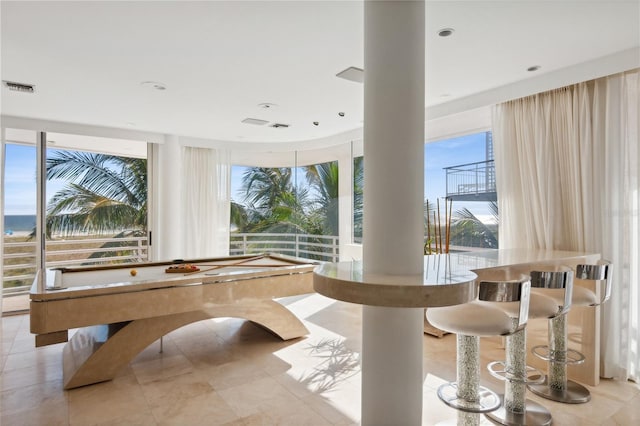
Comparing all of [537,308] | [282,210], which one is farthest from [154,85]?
[282,210]

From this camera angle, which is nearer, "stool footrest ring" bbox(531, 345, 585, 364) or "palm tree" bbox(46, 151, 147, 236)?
"stool footrest ring" bbox(531, 345, 585, 364)

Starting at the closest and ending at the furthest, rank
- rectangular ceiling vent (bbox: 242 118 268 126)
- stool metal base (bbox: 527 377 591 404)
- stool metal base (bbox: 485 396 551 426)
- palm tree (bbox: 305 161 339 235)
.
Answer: stool metal base (bbox: 485 396 551 426) → stool metal base (bbox: 527 377 591 404) → rectangular ceiling vent (bbox: 242 118 268 126) → palm tree (bbox: 305 161 339 235)

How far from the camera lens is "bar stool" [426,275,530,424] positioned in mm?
1838

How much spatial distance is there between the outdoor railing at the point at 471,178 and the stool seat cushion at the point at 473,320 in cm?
285

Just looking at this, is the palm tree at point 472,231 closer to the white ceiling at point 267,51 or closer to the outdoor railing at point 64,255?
the white ceiling at point 267,51

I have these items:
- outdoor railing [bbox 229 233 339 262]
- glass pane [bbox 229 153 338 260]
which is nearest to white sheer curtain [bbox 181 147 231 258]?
glass pane [bbox 229 153 338 260]

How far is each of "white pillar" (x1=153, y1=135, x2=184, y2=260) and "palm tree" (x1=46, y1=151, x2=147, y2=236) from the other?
105 cm

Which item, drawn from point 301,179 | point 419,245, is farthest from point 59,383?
point 301,179

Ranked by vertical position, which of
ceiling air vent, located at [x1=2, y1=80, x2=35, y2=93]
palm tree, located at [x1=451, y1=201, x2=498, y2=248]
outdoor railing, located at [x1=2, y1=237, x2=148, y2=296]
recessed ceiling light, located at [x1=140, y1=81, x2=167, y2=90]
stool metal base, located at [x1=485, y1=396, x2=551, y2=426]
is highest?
recessed ceiling light, located at [x1=140, y1=81, x2=167, y2=90]

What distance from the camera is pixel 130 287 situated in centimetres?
276

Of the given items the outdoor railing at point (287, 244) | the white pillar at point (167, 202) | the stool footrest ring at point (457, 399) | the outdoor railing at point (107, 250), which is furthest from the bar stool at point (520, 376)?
the white pillar at point (167, 202)

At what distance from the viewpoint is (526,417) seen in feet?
7.81

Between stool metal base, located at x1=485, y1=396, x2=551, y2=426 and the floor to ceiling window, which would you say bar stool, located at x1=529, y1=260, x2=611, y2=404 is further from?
the floor to ceiling window

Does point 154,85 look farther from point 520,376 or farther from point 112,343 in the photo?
point 520,376
